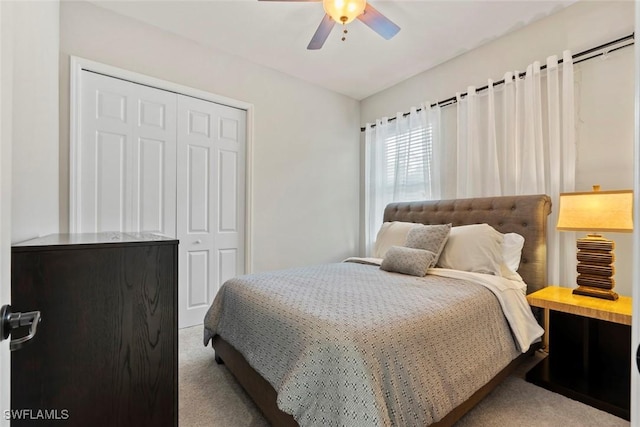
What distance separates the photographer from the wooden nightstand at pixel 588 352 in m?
1.69

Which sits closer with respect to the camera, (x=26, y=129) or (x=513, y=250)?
(x=26, y=129)

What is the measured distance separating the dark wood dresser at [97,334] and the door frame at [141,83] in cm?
168

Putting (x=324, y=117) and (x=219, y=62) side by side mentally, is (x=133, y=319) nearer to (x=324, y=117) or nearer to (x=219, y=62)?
(x=219, y=62)

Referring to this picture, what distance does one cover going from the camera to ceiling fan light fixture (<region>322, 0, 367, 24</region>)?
191cm

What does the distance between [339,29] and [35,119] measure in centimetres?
241

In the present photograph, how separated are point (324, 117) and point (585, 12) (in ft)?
8.74

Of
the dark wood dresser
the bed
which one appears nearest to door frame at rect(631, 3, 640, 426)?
the bed

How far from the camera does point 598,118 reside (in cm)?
223

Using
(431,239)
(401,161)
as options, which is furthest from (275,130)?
(431,239)

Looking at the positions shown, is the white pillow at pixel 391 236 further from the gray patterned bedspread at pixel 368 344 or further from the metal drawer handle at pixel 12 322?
the metal drawer handle at pixel 12 322

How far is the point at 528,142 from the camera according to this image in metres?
2.54

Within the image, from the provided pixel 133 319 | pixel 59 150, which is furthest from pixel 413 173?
pixel 59 150

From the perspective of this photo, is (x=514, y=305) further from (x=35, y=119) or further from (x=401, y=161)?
(x=35, y=119)

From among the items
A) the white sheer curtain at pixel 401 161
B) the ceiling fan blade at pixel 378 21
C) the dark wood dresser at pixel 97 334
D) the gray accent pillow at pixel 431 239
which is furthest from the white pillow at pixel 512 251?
the dark wood dresser at pixel 97 334
